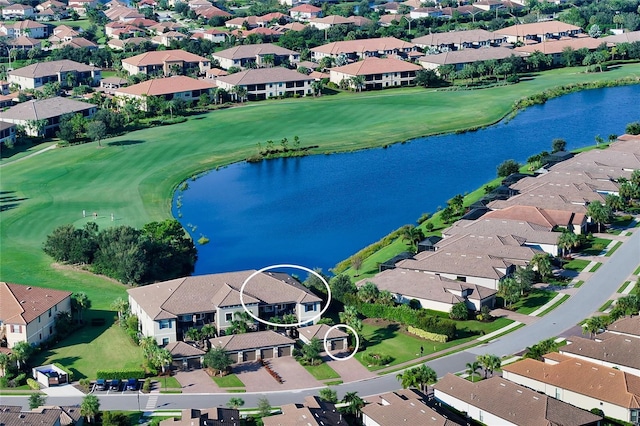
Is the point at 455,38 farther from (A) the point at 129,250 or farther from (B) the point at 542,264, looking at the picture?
(A) the point at 129,250

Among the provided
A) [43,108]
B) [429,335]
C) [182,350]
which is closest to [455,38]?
[43,108]

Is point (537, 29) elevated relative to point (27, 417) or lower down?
elevated

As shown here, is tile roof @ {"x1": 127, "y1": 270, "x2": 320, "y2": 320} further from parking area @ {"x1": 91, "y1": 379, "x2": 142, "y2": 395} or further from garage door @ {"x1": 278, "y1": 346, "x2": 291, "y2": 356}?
parking area @ {"x1": 91, "y1": 379, "x2": 142, "y2": 395}

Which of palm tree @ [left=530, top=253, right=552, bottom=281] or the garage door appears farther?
palm tree @ [left=530, top=253, right=552, bottom=281]

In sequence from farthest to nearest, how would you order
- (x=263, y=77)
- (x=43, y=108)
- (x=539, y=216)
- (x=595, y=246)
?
(x=263, y=77) < (x=43, y=108) < (x=539, y=216) < (x=595, y=246)

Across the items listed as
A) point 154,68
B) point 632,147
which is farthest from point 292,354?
point 154,68

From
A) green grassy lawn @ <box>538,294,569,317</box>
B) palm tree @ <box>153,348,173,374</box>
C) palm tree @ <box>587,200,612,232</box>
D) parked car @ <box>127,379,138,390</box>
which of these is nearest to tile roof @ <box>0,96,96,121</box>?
palm tree @ <box>587,200,612,232</box>
